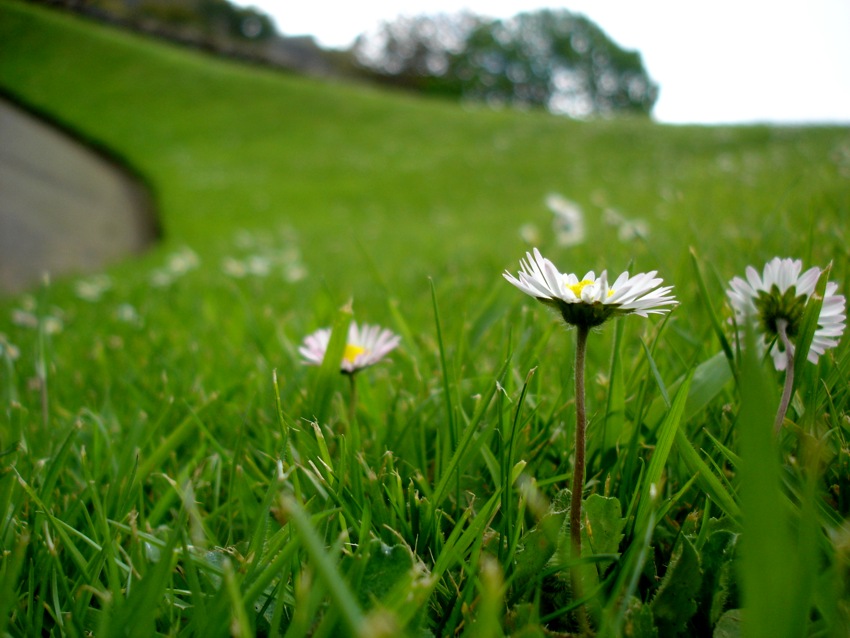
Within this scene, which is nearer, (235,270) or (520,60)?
(235,270)

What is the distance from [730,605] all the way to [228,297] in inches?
110

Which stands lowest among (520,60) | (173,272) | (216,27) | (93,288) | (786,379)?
(93,288)

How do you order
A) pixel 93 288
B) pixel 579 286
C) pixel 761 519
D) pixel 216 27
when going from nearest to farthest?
pixel 761 519 → pixel 579 286 → pixel 93 288 → pixel 216 27

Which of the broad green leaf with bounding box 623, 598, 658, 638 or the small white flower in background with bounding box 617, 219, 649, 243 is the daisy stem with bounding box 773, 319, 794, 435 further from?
the small white flower in background with bounding box 617, 219, 649, 243

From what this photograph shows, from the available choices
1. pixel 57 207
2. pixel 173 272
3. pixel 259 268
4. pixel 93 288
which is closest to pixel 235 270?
pixel 259 268

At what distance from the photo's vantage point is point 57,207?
739 centimetres

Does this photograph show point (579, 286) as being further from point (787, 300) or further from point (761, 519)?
point (761, 519)

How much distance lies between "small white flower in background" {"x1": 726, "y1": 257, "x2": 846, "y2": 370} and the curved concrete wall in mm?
5859

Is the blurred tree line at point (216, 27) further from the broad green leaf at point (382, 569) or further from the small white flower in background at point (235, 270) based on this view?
the broad green leaf at point (382, 569)

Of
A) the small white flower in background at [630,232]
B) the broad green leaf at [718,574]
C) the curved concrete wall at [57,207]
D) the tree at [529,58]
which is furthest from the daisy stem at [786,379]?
the tree at [529,58]

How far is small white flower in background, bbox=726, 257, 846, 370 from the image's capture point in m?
0.58

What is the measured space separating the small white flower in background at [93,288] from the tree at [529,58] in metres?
40.9

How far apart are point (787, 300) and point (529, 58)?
48.7 metres

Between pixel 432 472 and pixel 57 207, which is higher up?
pixel 432 472
